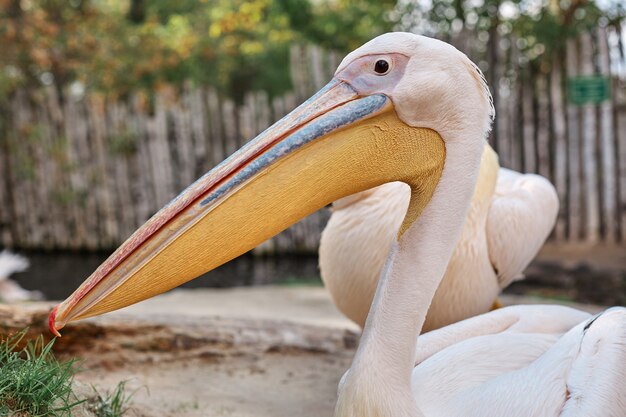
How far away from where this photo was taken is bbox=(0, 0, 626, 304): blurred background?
19.2ft

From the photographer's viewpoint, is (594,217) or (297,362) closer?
(297,362)

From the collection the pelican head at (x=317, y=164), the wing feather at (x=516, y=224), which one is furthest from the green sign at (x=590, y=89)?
the pelican head at (x=317, y=164)

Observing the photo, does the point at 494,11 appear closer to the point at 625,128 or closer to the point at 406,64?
the point at 625,128

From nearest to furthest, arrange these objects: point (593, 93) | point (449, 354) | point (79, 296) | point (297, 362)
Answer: point (79, 296), point (449, 354), point (297, 362), point (593, 93)

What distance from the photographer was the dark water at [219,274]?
621 centimetres

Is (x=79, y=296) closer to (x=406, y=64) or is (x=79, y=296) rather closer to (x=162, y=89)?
(x=406, y=64)

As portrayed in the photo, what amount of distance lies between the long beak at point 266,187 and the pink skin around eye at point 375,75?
0.02 m

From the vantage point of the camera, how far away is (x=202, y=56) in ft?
38.4

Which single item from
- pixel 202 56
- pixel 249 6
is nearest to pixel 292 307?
pixel 249 6

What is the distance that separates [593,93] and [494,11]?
1285 millimetres

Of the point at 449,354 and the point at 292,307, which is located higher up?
the point at 449,354

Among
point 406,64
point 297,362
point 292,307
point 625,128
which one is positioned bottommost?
point 292,307

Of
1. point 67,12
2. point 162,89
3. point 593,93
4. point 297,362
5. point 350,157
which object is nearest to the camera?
point 350,157

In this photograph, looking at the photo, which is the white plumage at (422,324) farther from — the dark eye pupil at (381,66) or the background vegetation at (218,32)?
the background vegetation at (218,32)
